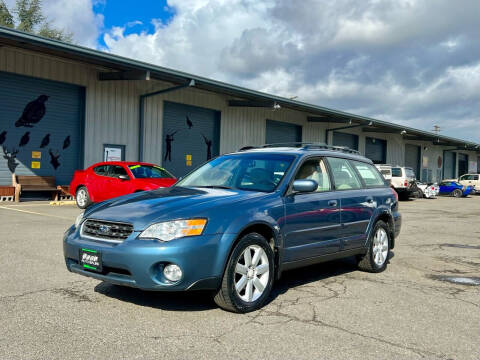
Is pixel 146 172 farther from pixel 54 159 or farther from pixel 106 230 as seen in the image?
pixel 106 230

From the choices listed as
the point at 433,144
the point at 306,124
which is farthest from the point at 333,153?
the point at 433,144

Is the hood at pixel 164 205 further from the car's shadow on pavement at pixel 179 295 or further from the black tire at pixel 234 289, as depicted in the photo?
the car's shadow on pavement at pixel 179 295

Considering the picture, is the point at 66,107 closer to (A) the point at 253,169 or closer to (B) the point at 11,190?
(B) the point at 11,190

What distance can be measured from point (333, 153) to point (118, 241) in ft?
10.4

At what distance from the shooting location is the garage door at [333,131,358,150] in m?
34.5

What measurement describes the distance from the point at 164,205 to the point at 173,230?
16.1 inches

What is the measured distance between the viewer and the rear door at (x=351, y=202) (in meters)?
5.97

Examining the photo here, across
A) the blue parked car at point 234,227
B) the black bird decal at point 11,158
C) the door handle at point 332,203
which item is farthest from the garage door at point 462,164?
the door handle at point 332,203

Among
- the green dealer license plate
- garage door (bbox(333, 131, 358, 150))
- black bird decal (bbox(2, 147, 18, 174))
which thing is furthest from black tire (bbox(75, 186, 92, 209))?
garage door (bbox(333, 131, 358, 150))

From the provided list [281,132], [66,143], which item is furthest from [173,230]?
[281,132]

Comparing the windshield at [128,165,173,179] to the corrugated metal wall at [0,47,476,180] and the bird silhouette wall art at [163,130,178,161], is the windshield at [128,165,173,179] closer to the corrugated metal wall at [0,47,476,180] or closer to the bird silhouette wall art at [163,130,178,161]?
the corrugated metal wall at [0,47,476,180]

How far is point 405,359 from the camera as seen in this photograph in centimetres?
355

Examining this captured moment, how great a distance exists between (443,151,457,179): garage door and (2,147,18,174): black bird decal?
153 feet

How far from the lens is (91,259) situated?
14.4 feet
